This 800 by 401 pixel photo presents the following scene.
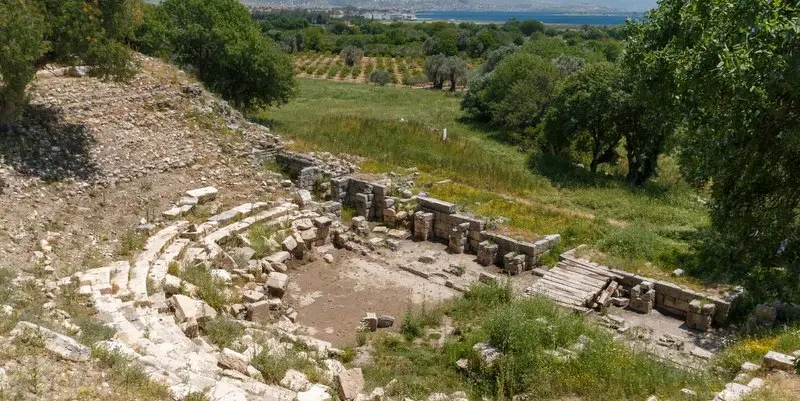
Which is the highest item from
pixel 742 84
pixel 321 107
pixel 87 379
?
pixel 742 84

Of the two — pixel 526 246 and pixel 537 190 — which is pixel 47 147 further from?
pixel 537 190

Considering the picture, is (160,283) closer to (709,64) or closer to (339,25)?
(709,64)

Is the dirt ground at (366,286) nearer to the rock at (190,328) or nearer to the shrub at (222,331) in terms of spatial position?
the shrub at (222,331)

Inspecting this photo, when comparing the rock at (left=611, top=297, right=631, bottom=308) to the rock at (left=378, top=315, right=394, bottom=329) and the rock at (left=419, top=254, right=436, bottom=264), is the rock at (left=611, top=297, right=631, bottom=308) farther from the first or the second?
the rock at (left=378, top=315, right=394, bottom=329)

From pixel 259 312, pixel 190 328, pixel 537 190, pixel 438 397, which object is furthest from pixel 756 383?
pixel 537 190

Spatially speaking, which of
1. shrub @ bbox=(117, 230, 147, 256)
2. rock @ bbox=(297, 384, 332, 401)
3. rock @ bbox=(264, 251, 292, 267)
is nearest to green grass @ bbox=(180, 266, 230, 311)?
shrub @ bbox=(117, 230, 147, 256)

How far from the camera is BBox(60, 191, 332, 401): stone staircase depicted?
8.93 meters

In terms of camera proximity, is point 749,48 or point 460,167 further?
point 460,167

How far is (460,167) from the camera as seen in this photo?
Answer: 2472 centimetres

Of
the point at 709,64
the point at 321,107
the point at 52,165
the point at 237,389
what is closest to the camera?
the point at 237,389

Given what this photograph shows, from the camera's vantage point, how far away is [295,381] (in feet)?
33.7

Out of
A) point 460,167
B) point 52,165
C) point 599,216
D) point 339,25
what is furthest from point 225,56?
point 339,25

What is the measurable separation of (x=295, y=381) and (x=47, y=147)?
10.7 meters

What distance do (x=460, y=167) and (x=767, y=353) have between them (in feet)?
48.6
